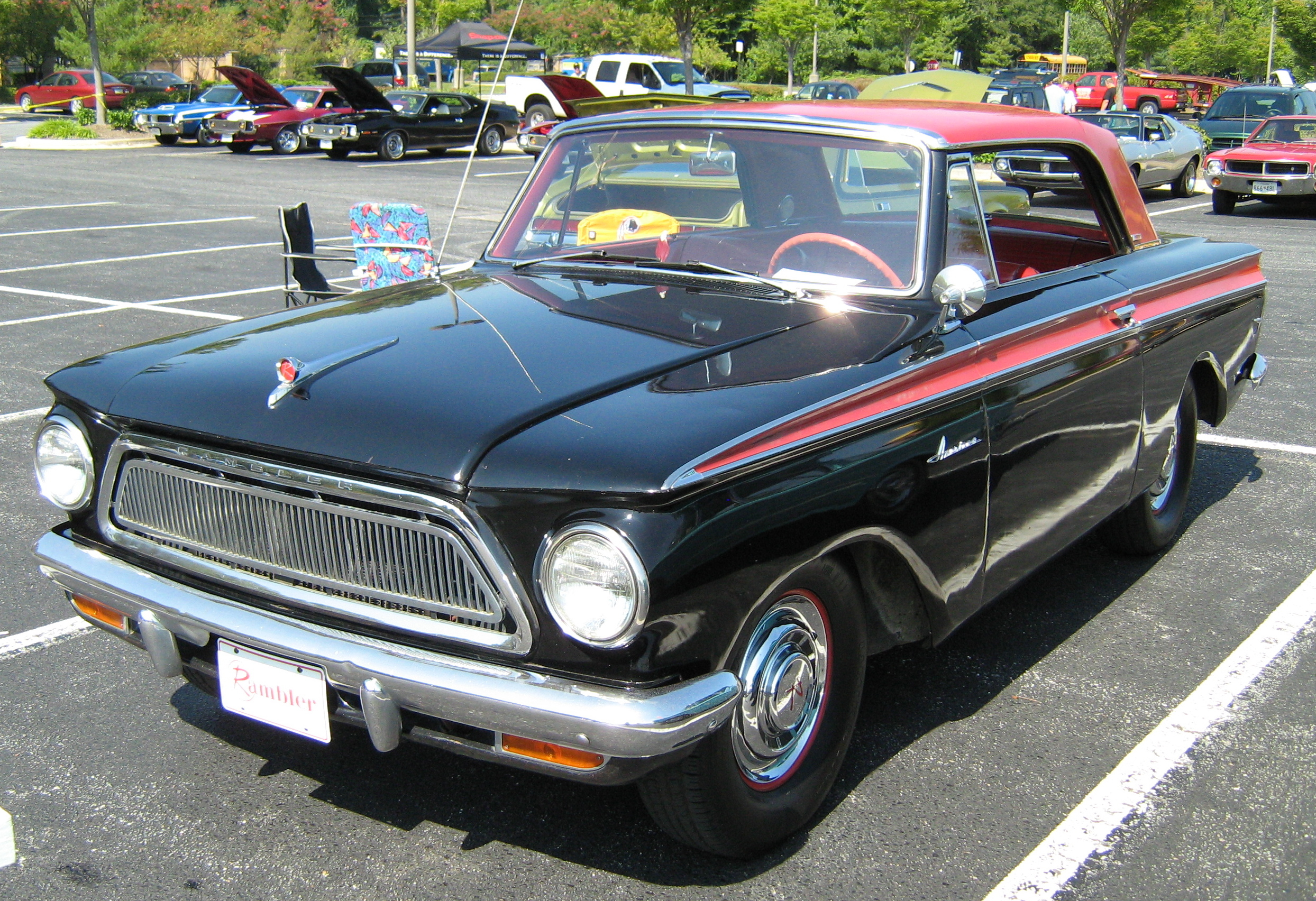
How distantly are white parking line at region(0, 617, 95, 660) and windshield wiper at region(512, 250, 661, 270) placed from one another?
1825 millimetres

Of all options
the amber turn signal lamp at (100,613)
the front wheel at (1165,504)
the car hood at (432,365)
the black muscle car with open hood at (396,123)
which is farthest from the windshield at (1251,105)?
the amber turn signal lamp at (100,613)

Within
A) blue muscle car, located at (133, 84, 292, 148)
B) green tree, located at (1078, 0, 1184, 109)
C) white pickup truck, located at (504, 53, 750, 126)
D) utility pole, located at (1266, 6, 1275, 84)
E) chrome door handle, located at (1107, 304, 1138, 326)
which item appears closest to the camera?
chrome door handle, located at (1107, 304, 1138, 326)

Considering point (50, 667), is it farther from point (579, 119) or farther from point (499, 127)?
point (499, 127)

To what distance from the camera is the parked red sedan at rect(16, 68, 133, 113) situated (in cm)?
3625

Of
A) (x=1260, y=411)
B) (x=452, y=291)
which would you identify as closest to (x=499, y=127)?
(x=1260, y=411)

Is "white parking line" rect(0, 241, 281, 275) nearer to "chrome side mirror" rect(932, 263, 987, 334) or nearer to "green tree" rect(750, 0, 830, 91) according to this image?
"chrome side mirror" rect(932, 263, 987, 334)

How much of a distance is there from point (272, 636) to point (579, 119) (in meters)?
2.40

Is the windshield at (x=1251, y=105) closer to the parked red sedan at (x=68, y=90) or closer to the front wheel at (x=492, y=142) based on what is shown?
the front wheel at (x=492, y=142)

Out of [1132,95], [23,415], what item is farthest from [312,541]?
[1132,95]

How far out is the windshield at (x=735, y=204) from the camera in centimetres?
352

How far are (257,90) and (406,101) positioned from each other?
164 inches

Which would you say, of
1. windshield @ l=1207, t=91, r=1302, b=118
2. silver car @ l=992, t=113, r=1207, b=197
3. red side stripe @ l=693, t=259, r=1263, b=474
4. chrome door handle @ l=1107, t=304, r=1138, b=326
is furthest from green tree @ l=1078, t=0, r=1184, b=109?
chrome door handle @ l=1107, t=304, r=1138, b=326

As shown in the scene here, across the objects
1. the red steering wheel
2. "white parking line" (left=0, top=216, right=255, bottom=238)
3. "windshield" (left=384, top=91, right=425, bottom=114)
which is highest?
"windshield" (left=384, top=91, right=425, bottom=114)

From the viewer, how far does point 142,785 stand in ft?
10.2
